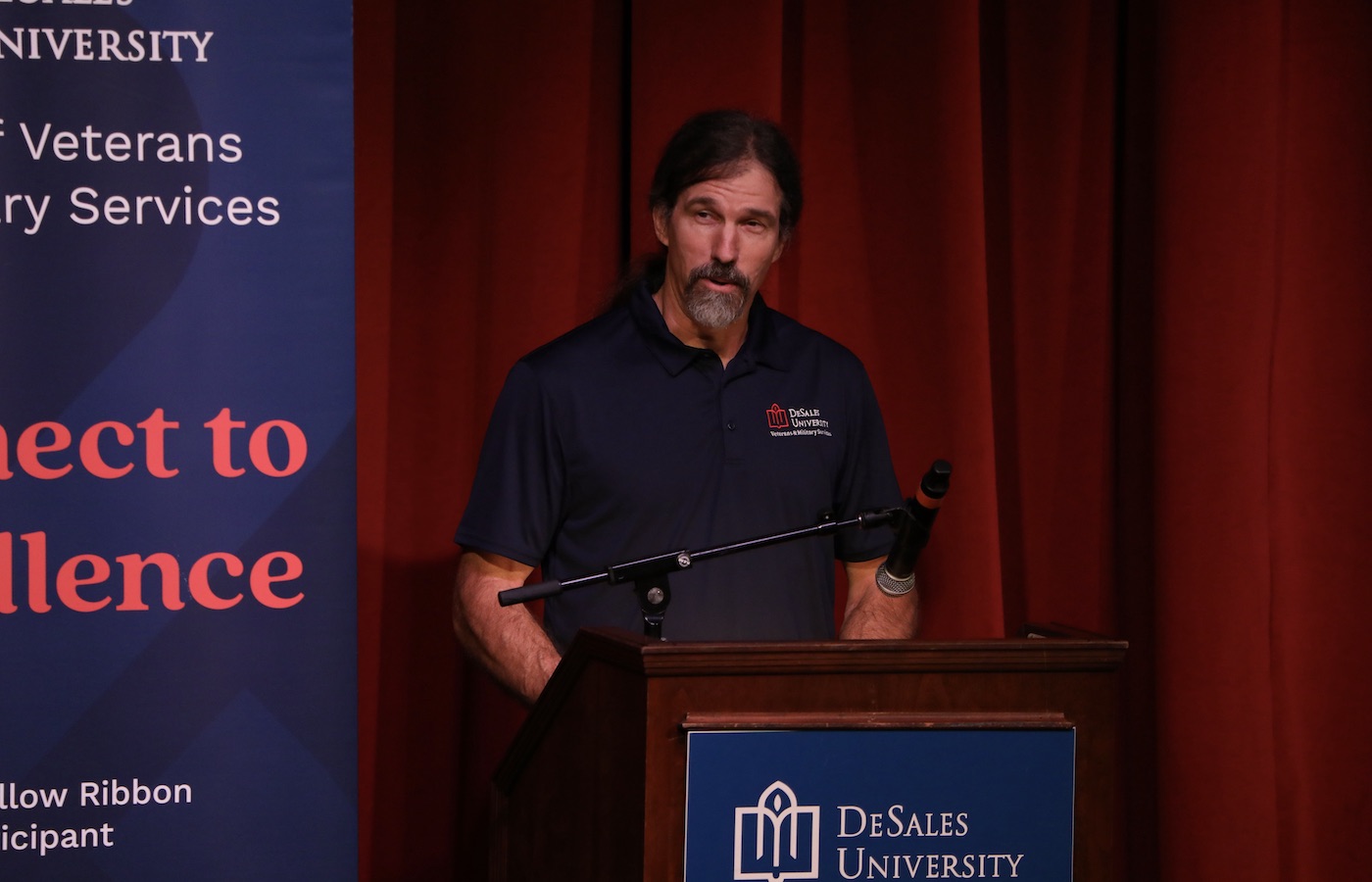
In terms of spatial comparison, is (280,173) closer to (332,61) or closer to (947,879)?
(332,61)

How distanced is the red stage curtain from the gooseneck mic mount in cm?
119

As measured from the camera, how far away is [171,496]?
201 cm

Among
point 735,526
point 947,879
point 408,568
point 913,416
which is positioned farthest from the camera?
point 913,416

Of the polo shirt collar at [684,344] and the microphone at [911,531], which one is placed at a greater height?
the polo shirt collar at [684,344]

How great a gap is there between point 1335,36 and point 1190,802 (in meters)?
1.70

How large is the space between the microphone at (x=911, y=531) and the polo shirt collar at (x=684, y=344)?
75 cm

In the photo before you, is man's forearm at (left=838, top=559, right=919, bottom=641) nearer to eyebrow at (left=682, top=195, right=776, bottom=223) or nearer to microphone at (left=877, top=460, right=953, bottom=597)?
microphone at (left=877, top=460, right=953, bottom=597)

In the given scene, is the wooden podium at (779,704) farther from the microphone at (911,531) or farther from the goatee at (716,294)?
the goatee at (716,294)

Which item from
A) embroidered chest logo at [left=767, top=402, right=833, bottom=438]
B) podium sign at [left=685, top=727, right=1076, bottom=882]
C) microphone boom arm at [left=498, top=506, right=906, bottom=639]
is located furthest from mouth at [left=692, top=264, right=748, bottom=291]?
podium sign at [left=685, top=727, right=1076, bottom=882]

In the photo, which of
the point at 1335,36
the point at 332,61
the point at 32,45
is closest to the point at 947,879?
the point at 332,61

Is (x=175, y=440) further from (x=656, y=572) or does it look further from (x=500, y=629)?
(x=656, y=572)

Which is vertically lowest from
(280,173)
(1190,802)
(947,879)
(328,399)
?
(1190,802)

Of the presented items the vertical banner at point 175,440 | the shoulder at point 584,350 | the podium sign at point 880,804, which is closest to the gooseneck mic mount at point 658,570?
the podium sign at point 880,804

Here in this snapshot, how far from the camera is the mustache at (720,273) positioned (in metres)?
2.24
